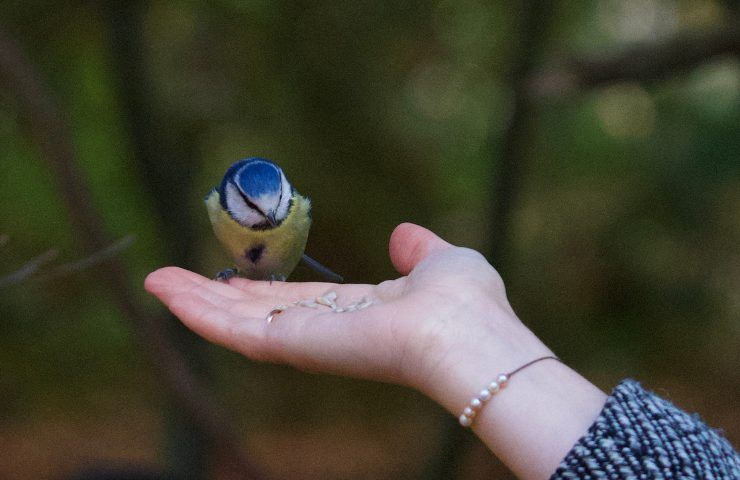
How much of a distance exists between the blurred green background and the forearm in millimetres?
1053

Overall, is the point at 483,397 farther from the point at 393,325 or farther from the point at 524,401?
the point at 393,325

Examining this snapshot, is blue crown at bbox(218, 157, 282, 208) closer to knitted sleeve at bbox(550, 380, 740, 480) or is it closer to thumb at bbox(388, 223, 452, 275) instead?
thumb at bbox(388, 223, 452, 275)

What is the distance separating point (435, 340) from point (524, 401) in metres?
0.14

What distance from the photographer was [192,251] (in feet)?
7.48

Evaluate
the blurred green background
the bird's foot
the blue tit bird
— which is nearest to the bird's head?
the blue tit bird

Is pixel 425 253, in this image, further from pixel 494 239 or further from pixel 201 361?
pixel 201 361

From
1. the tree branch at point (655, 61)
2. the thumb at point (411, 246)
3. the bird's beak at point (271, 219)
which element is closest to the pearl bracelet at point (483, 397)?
the thumb at point (411, 246)

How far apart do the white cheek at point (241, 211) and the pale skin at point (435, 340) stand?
0.78 feet

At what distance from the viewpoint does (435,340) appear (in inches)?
38.1

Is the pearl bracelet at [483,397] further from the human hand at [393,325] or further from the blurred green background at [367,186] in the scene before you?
the blurred green background at [367,186]

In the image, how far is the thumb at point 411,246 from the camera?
4.07 ft

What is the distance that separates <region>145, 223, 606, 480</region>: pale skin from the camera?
34.0 inches

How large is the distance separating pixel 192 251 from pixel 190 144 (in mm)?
477

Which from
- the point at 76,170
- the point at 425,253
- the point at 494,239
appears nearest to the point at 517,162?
the point at 494,239
